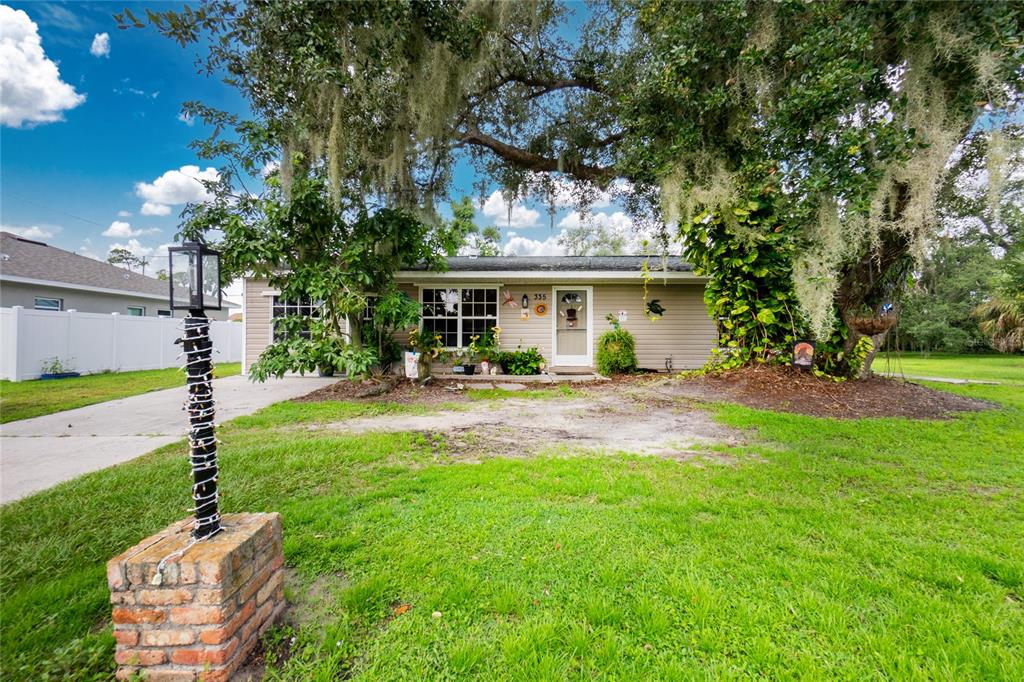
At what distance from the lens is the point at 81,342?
964cm

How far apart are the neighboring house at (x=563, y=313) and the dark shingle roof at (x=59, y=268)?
7.56m

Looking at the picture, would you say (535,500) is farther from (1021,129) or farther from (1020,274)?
(1020,274)

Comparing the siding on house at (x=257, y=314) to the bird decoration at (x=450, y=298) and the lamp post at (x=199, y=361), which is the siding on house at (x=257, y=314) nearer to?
the bird decoration at (x=450, y=298)

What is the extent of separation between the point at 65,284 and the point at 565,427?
A: 1576cm

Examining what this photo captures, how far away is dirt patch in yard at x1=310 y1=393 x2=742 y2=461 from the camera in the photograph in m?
3.82

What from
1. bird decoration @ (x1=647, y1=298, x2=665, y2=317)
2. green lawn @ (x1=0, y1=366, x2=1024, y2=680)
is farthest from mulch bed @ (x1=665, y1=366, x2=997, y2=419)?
bird decoration @ (x1=647, y1=298, x2=665, y2=317)

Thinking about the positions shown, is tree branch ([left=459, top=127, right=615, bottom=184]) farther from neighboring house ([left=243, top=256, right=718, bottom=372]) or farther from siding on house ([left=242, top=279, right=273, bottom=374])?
siding on house ([left=242, top=279, right=273, bottom=374])

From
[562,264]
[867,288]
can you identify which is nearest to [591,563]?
[867,288]

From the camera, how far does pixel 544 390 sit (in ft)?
23.3

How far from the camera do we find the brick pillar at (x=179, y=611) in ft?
4.15

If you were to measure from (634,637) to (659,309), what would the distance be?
331 inches

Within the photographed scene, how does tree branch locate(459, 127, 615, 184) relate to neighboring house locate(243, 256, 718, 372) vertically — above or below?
above

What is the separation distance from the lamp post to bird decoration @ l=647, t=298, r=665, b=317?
867cm

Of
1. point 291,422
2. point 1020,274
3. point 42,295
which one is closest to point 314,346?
point 291,422
